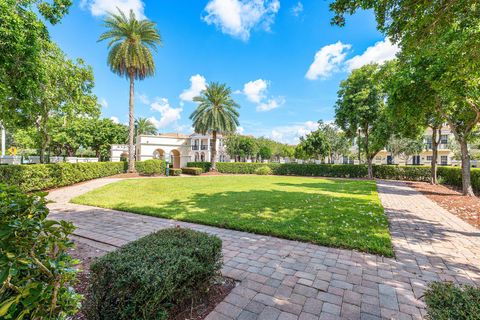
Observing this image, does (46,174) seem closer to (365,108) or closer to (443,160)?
(365,108)

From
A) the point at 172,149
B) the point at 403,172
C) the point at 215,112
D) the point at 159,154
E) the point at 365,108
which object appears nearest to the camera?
the point at 365,108

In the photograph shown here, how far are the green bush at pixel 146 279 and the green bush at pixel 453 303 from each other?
6.12 feet

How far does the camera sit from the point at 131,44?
59.4 ft

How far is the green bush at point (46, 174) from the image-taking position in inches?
373

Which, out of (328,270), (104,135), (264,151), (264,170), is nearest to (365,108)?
(264,170)

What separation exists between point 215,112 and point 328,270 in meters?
22.8

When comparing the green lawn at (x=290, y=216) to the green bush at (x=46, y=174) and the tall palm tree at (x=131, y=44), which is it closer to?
the green bush at (x=46, y=174)

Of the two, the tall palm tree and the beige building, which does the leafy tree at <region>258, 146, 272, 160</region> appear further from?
the tall palm tree

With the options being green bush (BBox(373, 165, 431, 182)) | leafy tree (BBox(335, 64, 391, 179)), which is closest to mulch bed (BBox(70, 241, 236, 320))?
leafy tree (BBox(335, 64, 391, 179))

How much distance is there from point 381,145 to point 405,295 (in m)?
18.1

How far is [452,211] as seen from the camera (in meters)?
7.24

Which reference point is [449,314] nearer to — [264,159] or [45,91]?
[45,91]

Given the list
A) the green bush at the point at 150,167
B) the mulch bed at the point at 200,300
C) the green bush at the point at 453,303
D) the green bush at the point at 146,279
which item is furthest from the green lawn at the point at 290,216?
the green bush at the point at 150,167

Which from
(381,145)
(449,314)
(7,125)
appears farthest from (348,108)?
(7,125)
